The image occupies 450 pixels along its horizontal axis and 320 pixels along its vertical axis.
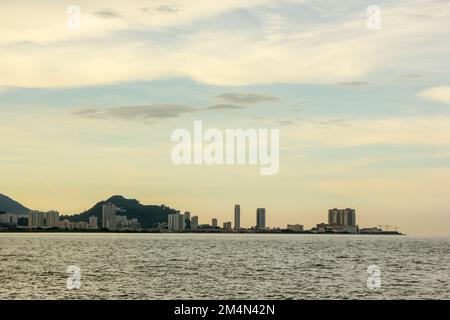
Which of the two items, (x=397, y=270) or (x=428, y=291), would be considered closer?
(x=428, y=291)
